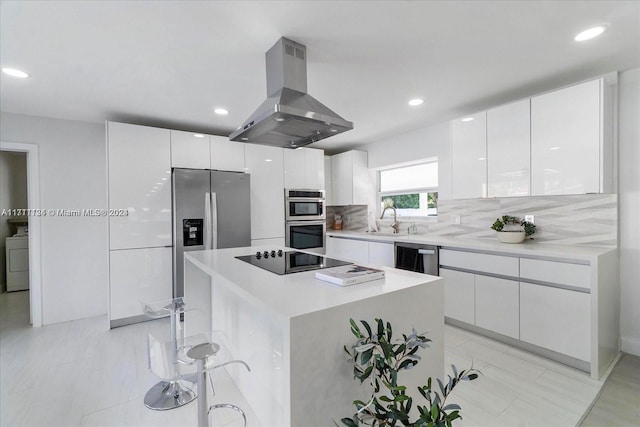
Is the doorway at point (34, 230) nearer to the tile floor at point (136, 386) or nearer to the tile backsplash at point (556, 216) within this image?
the tile floor at point (136, 386)

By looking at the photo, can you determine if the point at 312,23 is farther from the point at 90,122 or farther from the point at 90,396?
the point at 90,122

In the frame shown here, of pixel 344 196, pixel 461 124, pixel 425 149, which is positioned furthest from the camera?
pixel 344 196

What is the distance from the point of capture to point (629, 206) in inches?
94.7

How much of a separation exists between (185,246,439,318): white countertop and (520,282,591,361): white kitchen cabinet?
1.47 m

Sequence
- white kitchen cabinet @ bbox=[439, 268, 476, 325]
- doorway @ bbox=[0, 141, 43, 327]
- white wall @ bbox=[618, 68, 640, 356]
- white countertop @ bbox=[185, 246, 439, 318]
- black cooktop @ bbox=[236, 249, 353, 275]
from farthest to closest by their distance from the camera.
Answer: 1. doorway @ bbox=[0, 141, 43, 327]
2. white kitchen cabinet @ bbox=[439, 268, 476, 325]
3. white wall @ bbox=[618, 68, 640, 356]
4. black cooktop @ bbox=[236, 249, 353, 275]
5. white countertop @ bbox=[185, 246, 439, 318]

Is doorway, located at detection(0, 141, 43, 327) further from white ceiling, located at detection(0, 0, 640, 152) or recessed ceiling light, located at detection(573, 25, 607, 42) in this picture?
recessed ceiling light, located at detection(573, 25, 607, 42)

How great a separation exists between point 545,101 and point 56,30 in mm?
3612

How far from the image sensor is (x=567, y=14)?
166cm

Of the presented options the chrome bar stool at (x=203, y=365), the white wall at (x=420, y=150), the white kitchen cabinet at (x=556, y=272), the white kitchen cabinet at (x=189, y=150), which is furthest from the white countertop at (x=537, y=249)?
the white kitchen cabinet at (x=189, y=150)

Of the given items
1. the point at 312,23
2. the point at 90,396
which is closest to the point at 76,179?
the point at 90,396

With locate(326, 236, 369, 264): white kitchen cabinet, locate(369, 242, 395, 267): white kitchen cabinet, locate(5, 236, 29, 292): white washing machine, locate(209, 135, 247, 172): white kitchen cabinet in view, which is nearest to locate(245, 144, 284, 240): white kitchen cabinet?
locate(209, 135, 247, 172): white kitchen cabinet

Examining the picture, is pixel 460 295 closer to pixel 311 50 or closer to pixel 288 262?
pixel 288 262

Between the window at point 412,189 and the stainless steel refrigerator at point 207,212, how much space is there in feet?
7.46

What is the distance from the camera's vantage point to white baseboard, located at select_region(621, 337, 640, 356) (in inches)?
94.0
